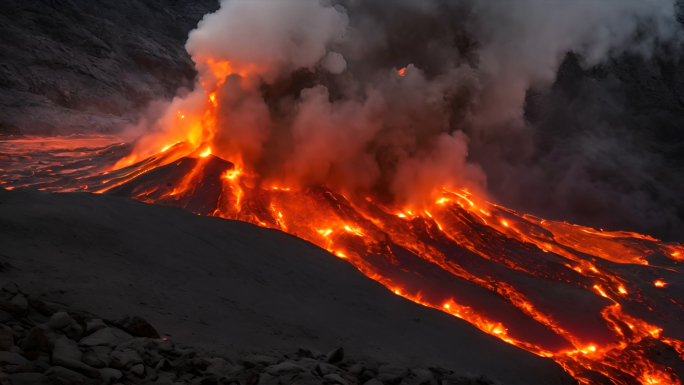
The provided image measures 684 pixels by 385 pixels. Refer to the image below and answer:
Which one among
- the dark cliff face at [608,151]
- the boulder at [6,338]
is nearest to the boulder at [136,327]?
the boulder at [6,338]

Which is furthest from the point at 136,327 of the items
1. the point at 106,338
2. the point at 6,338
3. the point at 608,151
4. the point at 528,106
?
the point at 528,106

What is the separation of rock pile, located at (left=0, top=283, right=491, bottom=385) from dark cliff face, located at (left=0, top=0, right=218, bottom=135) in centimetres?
1971

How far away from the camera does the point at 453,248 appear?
1178 cm

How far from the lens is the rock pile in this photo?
2734mm

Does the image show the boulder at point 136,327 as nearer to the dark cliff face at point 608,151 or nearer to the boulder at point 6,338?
the boulder at point 6,338

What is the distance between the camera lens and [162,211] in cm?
Answer: 855

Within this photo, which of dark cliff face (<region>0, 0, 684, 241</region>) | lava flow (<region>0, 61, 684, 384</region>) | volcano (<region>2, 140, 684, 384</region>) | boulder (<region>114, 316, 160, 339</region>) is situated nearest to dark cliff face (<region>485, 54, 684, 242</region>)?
dark cliff face (<region>0, 0, 684, 241</region>)

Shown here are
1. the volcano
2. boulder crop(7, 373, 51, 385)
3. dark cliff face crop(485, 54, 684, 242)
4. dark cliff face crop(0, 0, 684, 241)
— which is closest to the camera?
boulder crop(7, 373, 51, 385)

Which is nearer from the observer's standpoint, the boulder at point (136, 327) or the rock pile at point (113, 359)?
the rock pile at point (113, 359)

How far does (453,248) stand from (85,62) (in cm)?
2520

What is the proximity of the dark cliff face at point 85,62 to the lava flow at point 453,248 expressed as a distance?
6.52 meters

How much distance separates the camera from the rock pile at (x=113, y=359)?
2.73 m

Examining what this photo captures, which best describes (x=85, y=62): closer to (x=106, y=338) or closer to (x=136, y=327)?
(x=136, y=327)

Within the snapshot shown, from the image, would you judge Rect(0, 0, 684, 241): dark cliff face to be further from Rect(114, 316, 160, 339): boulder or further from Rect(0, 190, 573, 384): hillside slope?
Rect(114, 316, 160, 339): boulder
